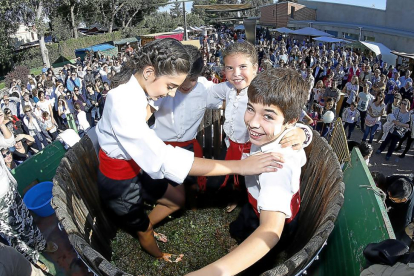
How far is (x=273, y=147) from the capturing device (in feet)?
5.82

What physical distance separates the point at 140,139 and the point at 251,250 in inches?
34.1

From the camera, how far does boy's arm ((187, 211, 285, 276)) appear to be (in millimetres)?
1254

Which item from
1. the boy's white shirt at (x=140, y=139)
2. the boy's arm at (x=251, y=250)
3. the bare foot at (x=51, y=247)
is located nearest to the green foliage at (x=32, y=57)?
the bare foot at (x=51, y=247)

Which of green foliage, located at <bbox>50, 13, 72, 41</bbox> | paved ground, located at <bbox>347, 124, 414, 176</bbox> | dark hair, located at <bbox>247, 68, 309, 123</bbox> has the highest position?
green foliage, located at <bbox>50, 13, 72, 41</bbox>

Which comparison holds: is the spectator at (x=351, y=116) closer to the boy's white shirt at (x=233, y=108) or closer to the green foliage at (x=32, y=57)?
the boy's white shirt at (x=233, y=108)

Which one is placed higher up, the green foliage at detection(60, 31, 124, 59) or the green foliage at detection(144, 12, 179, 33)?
the green foliage at detection(144, 12, 179, 33)

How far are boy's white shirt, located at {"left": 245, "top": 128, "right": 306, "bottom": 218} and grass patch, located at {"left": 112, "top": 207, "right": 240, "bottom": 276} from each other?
61.1 inches

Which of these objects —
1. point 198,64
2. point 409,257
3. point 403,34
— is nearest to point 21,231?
point 198,64

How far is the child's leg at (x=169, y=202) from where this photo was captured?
279 cm

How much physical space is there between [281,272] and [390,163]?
655 cm

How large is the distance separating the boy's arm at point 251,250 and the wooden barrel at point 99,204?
0.14 metres

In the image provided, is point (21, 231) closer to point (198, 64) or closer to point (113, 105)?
point (113, 105)

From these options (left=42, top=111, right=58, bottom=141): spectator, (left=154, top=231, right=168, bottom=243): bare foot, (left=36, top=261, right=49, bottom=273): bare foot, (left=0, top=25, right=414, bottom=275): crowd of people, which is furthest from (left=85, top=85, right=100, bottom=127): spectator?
(left=154, top=231, right=168, bottom=243): bare foot

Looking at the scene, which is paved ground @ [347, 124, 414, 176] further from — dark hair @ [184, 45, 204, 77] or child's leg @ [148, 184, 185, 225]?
dark hair @ [184, 45, 204, 77]
